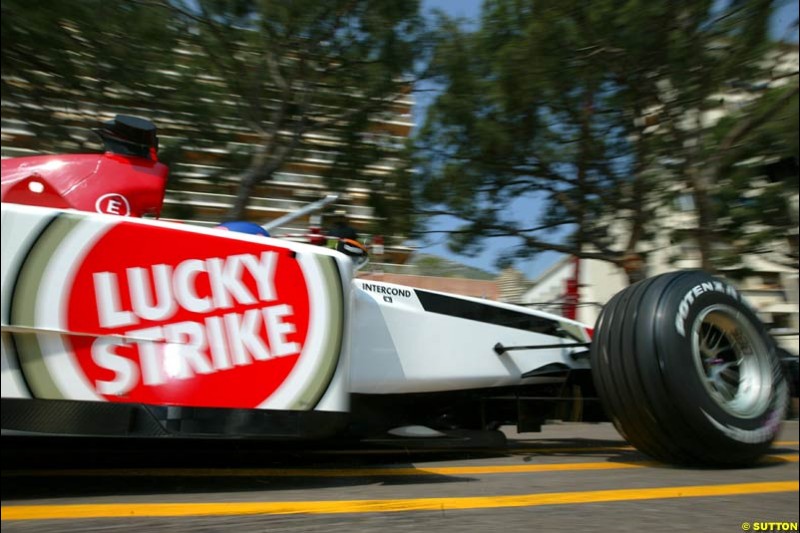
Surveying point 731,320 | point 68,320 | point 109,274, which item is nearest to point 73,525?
point 68,320

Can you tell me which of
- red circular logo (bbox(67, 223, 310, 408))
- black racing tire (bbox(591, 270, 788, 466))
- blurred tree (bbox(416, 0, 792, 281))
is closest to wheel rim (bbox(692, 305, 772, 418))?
black racing tire (bbox(591, 270, 788, 466))

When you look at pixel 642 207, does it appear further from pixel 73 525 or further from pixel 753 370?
pixel 73 525

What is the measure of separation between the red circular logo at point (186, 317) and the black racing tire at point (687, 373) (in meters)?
1.92

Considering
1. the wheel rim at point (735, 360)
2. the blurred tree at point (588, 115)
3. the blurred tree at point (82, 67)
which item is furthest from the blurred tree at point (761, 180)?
the blurred tree at point (82, 67)

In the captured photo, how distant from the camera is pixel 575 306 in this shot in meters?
6.17

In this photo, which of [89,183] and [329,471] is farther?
[329,471]

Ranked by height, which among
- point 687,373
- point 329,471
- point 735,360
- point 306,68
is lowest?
point 329,471

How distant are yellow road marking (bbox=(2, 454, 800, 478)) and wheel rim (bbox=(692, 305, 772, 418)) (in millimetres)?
586

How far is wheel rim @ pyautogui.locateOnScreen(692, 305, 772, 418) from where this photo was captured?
4.25m

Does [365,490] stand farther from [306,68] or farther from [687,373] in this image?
[306,68]


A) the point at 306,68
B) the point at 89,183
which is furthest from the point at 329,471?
the point at 306,68

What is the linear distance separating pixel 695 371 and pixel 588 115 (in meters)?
6.19

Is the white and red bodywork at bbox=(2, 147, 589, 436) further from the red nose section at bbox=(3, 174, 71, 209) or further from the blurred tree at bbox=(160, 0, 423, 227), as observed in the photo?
the blurred tree at bbox=(160, 0, 423, 227)

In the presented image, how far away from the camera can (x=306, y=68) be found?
330 inches
